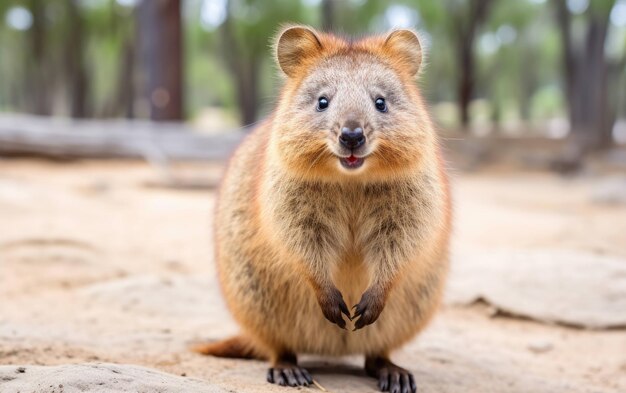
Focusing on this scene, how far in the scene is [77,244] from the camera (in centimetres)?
685

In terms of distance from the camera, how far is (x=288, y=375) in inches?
147

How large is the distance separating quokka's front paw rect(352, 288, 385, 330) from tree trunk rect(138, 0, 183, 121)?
1274 cm

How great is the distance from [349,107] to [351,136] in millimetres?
230

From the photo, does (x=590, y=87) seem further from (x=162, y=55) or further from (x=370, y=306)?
(x=370, y=306)

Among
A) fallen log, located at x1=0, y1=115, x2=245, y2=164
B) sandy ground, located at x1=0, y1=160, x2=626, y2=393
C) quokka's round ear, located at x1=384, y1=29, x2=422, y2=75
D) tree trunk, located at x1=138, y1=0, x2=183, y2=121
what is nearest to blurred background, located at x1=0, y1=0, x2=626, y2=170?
tree trunk, located at x1=138, y1=0, x2=183, y2=121

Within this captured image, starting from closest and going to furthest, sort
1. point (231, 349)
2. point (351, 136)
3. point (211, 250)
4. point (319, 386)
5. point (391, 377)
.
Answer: point (351, 136)
point (319, 386)
point (391, 377)
point (231, 349)
point (211, 250)

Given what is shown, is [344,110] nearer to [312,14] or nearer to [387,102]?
[387,102]

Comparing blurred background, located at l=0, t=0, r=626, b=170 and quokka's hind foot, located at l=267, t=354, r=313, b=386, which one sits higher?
blurred background, located at l=0, t=0, r=626, b=170

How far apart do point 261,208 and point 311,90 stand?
0.64 metres

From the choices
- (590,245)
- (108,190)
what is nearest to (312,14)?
(108,190)

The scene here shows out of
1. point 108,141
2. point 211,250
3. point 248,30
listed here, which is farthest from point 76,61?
point 211,250

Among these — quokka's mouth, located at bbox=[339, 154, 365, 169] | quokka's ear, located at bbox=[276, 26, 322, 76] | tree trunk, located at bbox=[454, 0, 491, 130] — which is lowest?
quokka's mouth, located at bbox=[339, 154, 365, 169]

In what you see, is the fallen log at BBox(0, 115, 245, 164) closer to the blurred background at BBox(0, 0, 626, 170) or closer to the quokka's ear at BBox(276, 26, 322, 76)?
the blurred background at BBox(0, 0, 626, 170)

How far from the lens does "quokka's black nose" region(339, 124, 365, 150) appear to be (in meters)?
3.21
